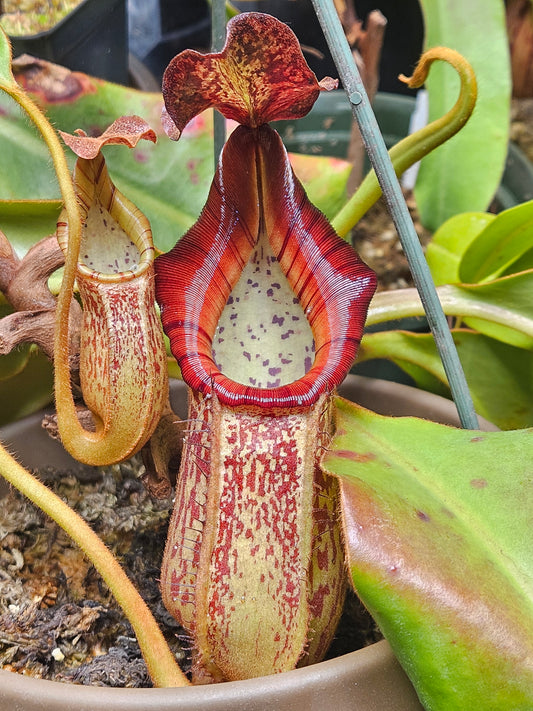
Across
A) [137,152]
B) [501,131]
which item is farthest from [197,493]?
[501,131]

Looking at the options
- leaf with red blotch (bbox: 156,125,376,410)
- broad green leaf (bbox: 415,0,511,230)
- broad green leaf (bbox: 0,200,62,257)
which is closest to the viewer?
leaf with red blotch (bbox: 156,125,376,410)

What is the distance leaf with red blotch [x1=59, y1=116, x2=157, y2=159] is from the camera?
52cm

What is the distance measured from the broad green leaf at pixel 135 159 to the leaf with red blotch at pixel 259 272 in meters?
0.25

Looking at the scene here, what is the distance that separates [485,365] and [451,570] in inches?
17.6

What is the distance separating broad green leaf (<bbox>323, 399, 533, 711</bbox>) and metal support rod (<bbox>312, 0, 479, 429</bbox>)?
0.09 meters

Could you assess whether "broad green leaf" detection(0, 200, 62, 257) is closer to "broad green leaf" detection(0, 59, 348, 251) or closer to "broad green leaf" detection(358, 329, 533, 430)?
"broad green leaf" detection(0, 59, 348, 251)

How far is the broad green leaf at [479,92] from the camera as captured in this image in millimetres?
1244

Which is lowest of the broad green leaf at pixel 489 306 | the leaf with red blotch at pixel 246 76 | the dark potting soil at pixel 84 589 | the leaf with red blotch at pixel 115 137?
the dark potting soil at pixel 84 589

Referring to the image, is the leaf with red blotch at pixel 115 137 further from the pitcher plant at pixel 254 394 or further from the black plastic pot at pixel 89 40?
the black plastic pot at pixel 89 40

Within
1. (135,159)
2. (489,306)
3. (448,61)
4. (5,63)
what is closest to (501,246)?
(489,306)

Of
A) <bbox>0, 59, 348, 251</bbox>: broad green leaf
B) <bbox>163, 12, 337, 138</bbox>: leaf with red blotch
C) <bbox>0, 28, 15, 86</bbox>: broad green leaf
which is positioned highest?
<bbox>163, 12, 337, 138</bbox>: leaf with red blotch

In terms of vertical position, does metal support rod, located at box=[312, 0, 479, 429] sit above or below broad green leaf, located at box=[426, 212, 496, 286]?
above

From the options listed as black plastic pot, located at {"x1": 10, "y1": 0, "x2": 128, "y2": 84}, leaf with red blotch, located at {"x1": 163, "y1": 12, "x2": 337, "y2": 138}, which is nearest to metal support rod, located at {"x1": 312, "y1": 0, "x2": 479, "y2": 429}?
leaf with red blotch, located at {"x1": 163, "y1": 12, "x2": 337, "y2": 138}

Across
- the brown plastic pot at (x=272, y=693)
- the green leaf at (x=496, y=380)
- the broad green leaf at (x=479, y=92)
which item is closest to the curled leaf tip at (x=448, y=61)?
the green leaf at (x=496, y=380)
